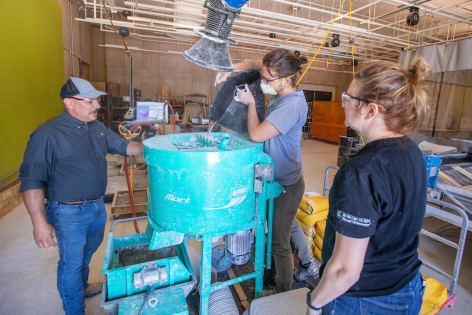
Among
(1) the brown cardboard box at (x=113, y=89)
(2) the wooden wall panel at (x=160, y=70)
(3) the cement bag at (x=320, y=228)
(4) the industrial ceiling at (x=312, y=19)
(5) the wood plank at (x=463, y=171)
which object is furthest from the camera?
(2) the wooden wall panel at (x=160, y=70)

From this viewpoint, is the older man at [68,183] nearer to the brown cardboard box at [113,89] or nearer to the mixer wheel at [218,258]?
the mixer wheel at [218,258]

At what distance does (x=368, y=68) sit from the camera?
0.90 m

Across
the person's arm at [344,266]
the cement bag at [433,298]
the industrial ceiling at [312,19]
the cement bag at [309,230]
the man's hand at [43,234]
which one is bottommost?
the cement bag at [433,298]

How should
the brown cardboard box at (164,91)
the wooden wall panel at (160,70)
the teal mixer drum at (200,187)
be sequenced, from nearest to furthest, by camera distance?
the teal mixer drum at (200,187) < the wooden wall panel at (160,70) < the brown cardboard box at (164,91)

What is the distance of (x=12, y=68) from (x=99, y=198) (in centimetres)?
312

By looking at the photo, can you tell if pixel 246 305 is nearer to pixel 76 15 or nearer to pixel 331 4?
pixel 331 4

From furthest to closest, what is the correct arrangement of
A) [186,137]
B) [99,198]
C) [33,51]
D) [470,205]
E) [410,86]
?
[33,51] < [470,205] < [99,198] < [186,137] < [410,86]

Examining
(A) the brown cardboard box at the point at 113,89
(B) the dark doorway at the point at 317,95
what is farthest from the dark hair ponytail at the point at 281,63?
(B) the dark doorway at the point at 317,95

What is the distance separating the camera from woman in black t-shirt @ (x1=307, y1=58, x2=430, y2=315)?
0.80 meters

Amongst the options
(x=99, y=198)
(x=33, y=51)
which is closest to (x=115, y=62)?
(x=33, y=51)

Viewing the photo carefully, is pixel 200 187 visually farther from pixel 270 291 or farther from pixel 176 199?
pixel 270 291

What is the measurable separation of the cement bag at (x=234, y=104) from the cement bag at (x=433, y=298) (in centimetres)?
160

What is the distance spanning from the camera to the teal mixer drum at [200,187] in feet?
3.77

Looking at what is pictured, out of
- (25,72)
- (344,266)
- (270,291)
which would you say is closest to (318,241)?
(270,291)
